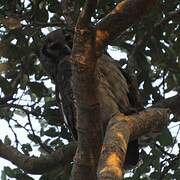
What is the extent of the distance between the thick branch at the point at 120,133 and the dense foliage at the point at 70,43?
1.07 metres

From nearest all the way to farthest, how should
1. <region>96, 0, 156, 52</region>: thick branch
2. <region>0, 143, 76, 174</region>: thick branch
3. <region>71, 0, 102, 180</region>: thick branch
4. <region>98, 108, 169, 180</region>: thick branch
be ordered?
<region>98, 108, 169, 180</region>: thick branch → <region>71, 0, 102, 180</region>: thick branch → <region>96, 0, 156, 52</region>: thick branch → <region>0, 143, 76, 174</region>: thick branch

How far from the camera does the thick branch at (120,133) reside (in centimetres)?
178

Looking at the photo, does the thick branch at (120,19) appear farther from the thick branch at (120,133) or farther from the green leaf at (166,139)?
the green leaf at (166,139)

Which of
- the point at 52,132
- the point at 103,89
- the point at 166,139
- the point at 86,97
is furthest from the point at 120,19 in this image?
the point at 52,132

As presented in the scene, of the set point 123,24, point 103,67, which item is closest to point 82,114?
point 123,24

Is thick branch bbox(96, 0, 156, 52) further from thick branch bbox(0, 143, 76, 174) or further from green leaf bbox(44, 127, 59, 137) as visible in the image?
green leaf bbox(44, 127, 59, 137)

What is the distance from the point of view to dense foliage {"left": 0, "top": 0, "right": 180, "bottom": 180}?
12.7 feet

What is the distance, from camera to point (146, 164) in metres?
3.95

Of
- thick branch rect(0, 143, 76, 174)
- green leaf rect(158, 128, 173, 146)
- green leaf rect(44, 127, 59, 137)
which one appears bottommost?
thick branch rect(0, 143, 76, 174)

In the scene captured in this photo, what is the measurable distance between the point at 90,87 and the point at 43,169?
4.11 ft

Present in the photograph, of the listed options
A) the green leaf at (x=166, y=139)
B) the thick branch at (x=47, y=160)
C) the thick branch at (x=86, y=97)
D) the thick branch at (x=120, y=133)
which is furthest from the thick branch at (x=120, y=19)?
the green leaf at (x=166, y=139)

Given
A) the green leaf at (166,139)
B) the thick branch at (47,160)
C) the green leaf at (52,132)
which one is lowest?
the thick branch at (47,160)

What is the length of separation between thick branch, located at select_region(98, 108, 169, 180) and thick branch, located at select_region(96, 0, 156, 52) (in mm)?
378

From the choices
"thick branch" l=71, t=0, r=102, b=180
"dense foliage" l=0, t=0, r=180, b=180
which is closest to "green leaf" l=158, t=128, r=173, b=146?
"dense foliage" l=0, t=0, r=180, b=180
